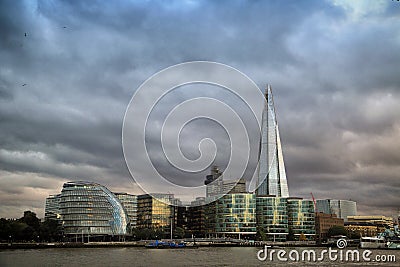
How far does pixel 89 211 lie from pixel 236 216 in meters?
55.5

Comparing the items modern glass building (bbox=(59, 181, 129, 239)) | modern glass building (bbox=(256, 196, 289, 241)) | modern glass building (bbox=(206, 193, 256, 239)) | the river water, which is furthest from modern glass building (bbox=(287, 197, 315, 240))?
the river water

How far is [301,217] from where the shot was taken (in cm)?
17912

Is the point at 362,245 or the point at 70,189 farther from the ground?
the point at 70,189

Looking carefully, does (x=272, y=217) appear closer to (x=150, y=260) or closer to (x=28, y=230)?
(x=28, y=230)

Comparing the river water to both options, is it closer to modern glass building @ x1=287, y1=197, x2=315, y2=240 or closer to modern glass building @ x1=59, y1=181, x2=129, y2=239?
modern glass building @ x1=59, y1=181, x2=129, y2=239

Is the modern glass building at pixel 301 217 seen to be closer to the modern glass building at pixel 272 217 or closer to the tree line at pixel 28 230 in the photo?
the modern glass building at pixel 272 217

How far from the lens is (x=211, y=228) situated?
173875 millimetres

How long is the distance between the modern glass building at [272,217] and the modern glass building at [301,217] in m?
5.19

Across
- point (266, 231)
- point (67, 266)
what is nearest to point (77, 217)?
point (266, 231)

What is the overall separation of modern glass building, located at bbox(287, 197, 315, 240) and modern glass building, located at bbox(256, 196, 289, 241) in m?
5.19

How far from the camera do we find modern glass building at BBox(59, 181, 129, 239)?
13400cm

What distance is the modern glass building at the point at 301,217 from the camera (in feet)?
580

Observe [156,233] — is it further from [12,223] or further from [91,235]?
[12,223]

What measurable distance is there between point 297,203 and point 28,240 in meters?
104
